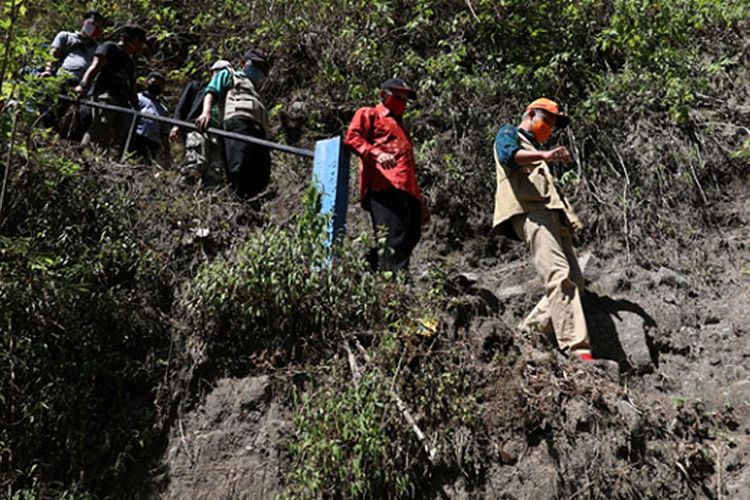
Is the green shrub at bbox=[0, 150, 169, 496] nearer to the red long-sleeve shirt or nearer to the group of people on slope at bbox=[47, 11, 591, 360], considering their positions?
the group of people on slope at bbox=[47, 11, 591, 360]

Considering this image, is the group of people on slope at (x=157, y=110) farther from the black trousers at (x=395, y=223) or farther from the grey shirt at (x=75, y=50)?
the black trousers at (x=395, y=223)


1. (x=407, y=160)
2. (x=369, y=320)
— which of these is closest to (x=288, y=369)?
(x=369, y=320)

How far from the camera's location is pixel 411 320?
4719 mm

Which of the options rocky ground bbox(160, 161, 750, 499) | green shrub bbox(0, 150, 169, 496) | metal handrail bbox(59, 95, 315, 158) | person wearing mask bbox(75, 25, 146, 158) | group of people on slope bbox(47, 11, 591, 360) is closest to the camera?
rocky ground bbox(160, 161, 750, 499)

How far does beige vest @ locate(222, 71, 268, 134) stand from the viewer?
631cm

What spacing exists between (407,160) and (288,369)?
1.67 metres

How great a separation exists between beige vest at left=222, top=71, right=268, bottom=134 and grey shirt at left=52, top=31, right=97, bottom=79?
75.9 inches

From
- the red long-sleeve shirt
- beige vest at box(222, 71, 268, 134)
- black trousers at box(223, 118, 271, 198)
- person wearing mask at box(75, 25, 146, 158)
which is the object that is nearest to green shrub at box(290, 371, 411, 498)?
the red long-sleeve shirt

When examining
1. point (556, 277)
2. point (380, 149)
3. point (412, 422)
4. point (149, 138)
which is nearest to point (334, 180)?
point (380, 149)

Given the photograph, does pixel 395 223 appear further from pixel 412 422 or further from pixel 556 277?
pixel 412 422

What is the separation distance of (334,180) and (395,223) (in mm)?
529

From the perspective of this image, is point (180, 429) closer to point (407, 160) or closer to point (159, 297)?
point (159, 297)

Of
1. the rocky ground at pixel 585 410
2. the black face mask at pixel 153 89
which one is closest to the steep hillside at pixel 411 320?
the rocky ground at pixel 585 410

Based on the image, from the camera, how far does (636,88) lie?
6945 mm
